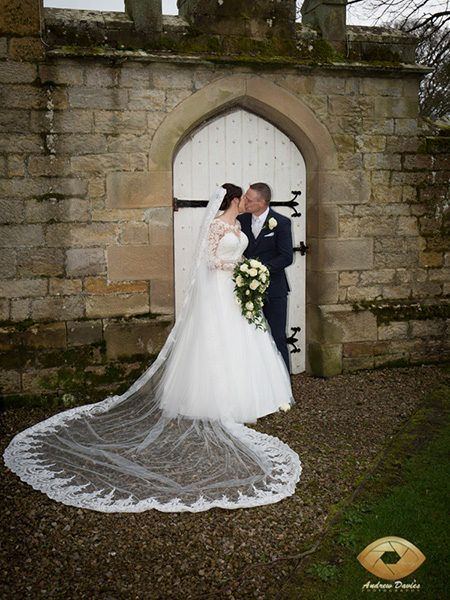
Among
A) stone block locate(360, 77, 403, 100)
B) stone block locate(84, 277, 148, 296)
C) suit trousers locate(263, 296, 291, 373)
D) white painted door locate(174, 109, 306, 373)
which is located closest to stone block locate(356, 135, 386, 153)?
stone block locate(360, 77, 403, 100)

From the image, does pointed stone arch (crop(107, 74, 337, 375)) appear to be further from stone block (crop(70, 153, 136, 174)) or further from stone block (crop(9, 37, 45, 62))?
stone block (crop(9, 37, 45, 62))

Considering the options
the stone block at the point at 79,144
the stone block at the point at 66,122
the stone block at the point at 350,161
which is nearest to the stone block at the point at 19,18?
the stone block at the point at 66,122

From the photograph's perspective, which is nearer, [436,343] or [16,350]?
[16,350]

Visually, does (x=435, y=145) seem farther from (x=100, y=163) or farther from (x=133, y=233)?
(x=100, y=163)

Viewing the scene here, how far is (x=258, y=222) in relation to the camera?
525 centimetres

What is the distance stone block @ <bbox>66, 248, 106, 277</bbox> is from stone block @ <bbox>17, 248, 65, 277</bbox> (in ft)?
0.24

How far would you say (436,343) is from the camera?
20.5ft

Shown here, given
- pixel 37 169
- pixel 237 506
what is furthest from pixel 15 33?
pixel 237 506

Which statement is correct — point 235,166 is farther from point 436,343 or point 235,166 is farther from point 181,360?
point 436,343

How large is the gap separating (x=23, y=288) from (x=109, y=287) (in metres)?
0.77

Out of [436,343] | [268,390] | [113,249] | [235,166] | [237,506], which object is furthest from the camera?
[436,343]

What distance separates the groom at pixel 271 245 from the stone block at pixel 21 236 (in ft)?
6.28

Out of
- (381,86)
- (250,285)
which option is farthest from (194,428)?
(381,86)

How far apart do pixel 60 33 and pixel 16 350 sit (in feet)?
9.55
